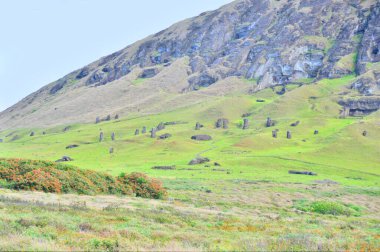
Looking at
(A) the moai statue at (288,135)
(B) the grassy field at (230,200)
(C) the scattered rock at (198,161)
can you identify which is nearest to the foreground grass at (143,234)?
(B) the grassy field at (230,200)

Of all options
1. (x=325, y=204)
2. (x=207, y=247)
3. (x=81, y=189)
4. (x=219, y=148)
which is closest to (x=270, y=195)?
(x=325, y=204)

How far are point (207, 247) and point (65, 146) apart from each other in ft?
545

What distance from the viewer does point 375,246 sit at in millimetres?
20875

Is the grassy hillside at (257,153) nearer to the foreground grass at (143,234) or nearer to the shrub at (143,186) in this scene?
the shrub at (143,186)

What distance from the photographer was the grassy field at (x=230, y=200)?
2005 cm

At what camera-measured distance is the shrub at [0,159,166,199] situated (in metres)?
44.5

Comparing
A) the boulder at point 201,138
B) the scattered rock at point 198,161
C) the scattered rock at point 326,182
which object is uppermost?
the boulder at point 201,138

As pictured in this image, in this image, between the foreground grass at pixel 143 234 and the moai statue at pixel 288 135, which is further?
the moai statue at pixel 288 135

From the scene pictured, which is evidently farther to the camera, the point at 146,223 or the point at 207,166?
the point at 207,166

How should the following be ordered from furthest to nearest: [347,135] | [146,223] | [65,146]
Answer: [65,146], [347,135], [146,223]

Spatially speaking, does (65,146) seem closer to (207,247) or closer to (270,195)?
(270,195)

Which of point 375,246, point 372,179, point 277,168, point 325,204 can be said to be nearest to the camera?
point 375,246

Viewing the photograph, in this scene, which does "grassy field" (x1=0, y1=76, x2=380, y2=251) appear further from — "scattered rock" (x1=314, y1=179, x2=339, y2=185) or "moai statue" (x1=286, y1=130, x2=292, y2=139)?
"moai statue" (x1=286, y1=130, x2=292, y2=139)

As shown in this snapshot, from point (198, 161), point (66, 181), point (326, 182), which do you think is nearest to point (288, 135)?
point (198, 161)
